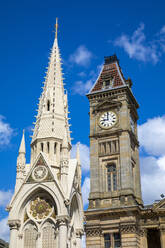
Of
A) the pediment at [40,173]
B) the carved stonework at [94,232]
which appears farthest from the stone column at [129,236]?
the pediment at [40,173]

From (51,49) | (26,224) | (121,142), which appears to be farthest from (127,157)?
(51,49)

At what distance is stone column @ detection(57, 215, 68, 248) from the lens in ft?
159

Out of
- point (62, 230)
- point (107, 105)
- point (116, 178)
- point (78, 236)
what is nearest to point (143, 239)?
point (116, 178)

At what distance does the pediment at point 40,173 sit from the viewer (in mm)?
52719

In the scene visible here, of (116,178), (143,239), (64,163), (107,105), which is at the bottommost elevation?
(143,239)

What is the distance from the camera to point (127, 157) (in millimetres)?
49812

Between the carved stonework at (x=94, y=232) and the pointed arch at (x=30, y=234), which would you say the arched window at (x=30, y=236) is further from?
the carved stonework at (x=94, y=232)

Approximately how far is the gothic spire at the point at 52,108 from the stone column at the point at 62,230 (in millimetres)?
13417

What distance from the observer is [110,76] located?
57531 millimetres

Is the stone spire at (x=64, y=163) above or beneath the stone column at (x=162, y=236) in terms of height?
above

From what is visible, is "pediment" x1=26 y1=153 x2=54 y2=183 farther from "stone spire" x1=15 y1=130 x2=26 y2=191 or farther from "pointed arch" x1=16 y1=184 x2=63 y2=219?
"stone spire" x1=15 y1=130 x2=26 y2=191

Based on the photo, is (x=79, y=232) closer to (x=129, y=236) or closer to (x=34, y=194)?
(x=34, y=194)

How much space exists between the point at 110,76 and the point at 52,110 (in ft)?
35.1

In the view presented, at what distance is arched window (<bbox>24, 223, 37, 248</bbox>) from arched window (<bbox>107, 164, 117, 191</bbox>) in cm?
1103
